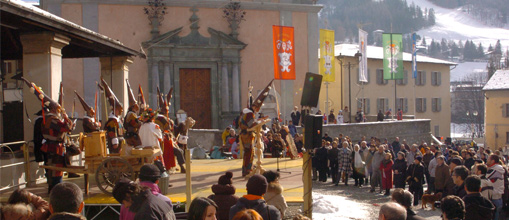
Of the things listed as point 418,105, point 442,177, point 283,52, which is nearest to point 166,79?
point 283,52

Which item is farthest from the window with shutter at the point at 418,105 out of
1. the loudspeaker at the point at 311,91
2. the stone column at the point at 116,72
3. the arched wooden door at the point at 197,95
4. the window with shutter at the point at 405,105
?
the loudspeaker at the point at 311,91

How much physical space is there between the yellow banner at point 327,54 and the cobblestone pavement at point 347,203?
46.3ft

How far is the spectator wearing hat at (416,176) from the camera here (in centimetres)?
1575

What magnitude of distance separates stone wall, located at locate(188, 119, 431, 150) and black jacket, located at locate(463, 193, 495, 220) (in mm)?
18045

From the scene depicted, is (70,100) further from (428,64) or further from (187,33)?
(428,64)

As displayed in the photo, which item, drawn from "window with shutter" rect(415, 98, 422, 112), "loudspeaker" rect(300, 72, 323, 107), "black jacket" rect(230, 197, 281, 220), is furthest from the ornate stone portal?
"window with shutter" rect(415, 98, 422, 112)

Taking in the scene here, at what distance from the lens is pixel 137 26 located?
3023 cm

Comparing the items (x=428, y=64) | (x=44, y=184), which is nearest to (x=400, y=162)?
(x=44, y=184)

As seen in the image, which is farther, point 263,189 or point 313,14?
point 313,14

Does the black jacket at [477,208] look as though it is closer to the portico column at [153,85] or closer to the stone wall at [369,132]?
the stone wall at [369,132]

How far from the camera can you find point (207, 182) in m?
13.5

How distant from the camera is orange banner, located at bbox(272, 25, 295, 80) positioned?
27.6 metres

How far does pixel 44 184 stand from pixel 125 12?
1907cm

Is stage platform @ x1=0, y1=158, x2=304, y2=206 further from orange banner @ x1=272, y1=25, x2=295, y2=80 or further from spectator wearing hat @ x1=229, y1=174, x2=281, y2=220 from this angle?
orange banner @ x1=272, y1=25, x2=295, y2=80
